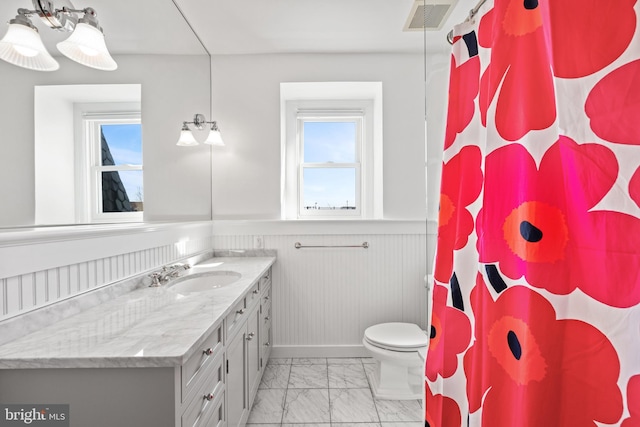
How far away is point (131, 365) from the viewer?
74 cm

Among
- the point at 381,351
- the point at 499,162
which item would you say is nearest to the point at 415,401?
the point at 381,351

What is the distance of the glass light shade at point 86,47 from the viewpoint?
104 centimetres

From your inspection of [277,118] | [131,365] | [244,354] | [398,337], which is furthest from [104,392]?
[277,118]

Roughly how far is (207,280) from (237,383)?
669 millimetres

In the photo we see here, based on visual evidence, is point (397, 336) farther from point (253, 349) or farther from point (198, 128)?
point (198, 128)

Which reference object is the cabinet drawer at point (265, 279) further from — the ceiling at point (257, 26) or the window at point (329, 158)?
the ceiling at point (257, 26)

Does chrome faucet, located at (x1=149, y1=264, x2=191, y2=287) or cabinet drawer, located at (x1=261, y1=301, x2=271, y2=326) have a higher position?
chrome faucet, located at (x1=149, y1=264, x2=191, y2=287)

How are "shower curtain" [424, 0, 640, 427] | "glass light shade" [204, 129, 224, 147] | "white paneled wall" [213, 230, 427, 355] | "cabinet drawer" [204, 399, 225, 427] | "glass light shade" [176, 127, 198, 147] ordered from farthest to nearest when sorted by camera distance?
"white paneled wall" [213, 230, 427, 355] → "glass light shade" [204, 129, 224, 147] → "glass light shade" [176, 127, 198, 147] → "cabinet drawer" [204, 399, 225, 427] → "shower curtain" [424, 0, 640, 427]

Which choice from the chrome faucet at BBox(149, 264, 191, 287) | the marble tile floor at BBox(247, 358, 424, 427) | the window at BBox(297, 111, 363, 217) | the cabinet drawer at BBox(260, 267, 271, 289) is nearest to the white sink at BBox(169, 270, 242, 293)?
the chrome faucet at BBox(149, 264, 191, 287)

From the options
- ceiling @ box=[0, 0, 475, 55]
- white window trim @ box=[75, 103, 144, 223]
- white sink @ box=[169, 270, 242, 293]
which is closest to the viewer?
white window trim @ box=[75, 103, 144, 223]

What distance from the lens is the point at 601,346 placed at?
1.64ft

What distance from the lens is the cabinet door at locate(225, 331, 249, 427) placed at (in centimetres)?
122

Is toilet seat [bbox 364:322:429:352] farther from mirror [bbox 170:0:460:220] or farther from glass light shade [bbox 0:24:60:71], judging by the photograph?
glass light shade [bbox 0:24:60:71]

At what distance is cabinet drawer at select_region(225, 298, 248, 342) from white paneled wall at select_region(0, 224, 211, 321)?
55 cm
